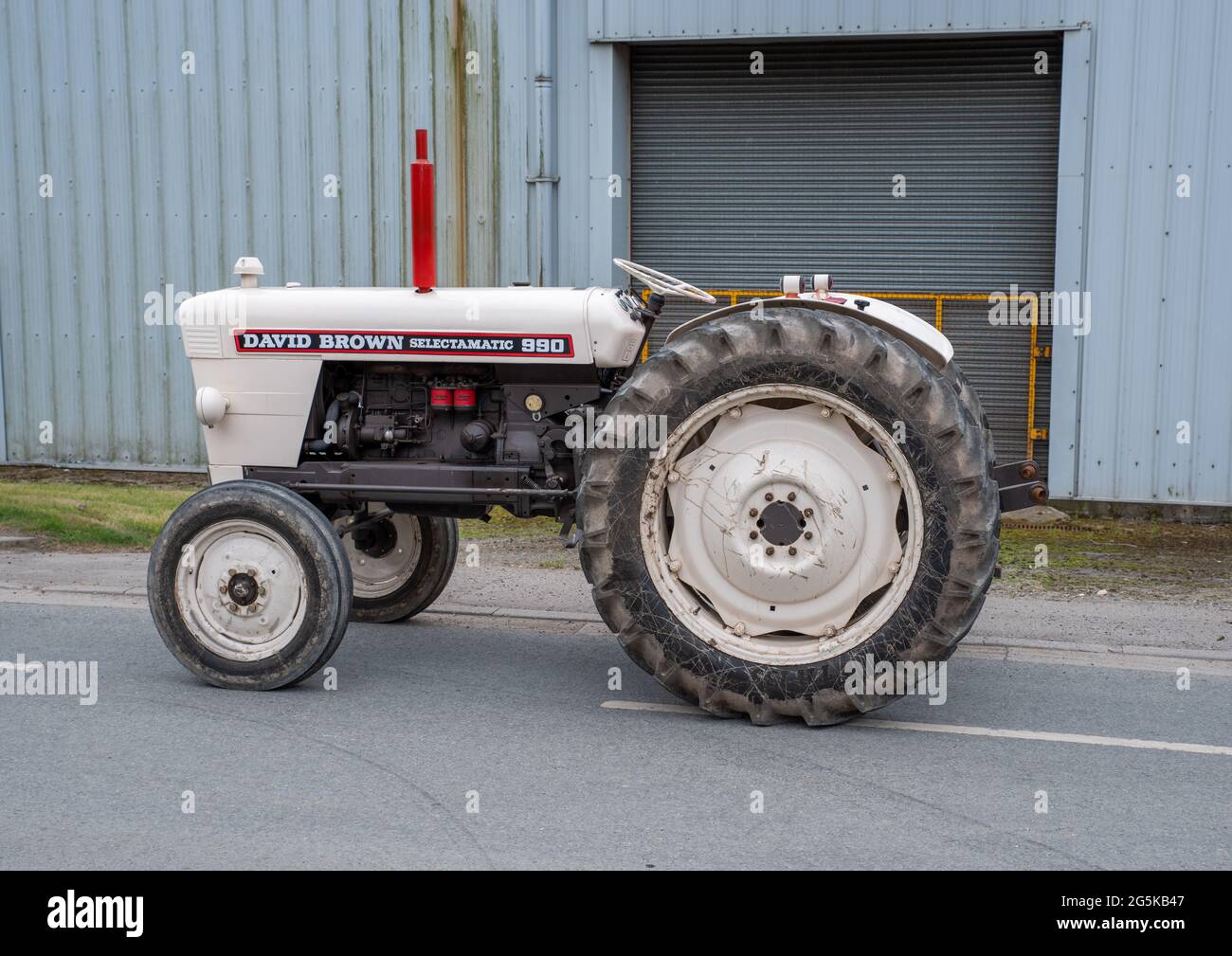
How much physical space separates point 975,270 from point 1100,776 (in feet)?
22.7

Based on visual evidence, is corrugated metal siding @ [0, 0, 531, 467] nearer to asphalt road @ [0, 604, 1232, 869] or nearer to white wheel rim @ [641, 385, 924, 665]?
asphalt road @ [0, 604, 1232, 869]

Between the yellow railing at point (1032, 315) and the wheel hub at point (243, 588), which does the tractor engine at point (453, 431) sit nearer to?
the wheel hub at point (243, 588)

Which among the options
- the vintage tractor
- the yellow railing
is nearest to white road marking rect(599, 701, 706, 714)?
the vintage tractor

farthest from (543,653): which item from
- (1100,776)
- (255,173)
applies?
(255,173)

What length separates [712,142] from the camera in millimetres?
11906

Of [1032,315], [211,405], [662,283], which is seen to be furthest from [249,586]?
[1032,315]

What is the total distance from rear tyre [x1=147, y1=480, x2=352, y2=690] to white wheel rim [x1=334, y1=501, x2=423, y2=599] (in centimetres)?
129

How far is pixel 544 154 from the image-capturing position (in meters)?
11.7

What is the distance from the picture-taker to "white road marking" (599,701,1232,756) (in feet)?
18.6

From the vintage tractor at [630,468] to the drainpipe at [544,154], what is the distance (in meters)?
5.06

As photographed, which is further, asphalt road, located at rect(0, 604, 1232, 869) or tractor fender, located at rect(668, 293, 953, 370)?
tractor fender, located at rect(668, 293, 953, 370)

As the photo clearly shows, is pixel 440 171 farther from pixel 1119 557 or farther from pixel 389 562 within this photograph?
pixel 1119 557

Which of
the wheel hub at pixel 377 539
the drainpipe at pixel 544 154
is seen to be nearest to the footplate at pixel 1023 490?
the wheel hub at pixel 377 539

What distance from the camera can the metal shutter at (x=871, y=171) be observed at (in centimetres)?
1140
